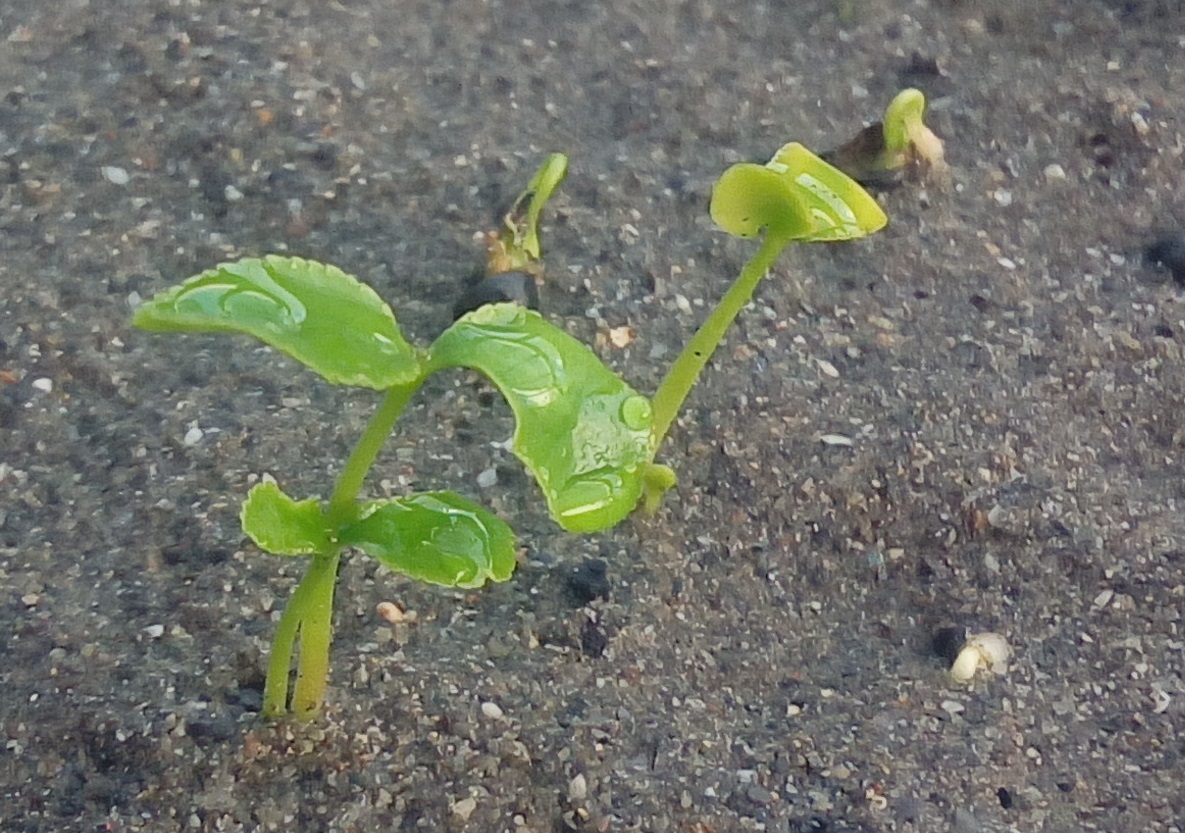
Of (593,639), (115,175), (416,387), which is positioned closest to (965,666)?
(593,639)

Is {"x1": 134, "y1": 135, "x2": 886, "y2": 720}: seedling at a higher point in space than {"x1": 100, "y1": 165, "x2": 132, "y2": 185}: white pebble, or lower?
higher

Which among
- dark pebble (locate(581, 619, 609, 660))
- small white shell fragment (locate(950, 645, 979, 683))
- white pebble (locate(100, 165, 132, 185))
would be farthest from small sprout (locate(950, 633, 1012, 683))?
white pebble (locate(100, 165, 132, 185))

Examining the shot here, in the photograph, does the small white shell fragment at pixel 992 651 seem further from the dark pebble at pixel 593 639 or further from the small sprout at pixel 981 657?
the dark pebble at pixel 593 639

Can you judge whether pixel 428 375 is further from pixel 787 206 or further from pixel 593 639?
pixel 593 639

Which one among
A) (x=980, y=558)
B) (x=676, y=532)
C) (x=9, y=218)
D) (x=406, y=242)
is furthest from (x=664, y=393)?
(x=9, y=218)

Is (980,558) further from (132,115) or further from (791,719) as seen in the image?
(132,115)

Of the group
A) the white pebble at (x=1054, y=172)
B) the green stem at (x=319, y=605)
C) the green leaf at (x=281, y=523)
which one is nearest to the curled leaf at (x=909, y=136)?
the white pebble at (x=1054, y=172)

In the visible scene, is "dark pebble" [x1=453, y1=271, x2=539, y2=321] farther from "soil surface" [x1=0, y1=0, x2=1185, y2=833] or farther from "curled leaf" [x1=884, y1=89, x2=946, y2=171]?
"curled leaf" [x1=884, y1=89, x2=946, y2=171]
